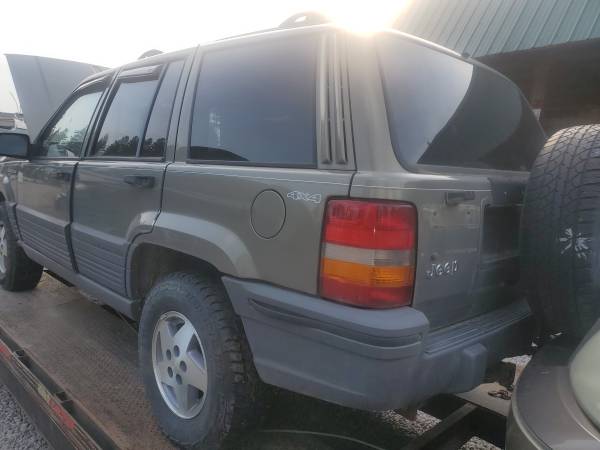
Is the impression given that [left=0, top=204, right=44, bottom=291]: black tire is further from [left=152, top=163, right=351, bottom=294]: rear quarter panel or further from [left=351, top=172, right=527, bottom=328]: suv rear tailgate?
[left=351, top=172, right=527, bottom=328]: suv rear tailgate

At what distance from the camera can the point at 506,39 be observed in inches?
222

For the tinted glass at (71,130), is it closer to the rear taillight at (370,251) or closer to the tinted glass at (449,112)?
the tinted glass at (449,112)

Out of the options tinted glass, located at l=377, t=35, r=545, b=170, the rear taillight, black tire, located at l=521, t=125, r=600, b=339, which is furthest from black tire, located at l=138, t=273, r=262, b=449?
black tire, located at l=521, t=125, r=600, b=339

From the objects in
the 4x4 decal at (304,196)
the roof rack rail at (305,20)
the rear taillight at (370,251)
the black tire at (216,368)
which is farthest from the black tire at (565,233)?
the black tire at (216,368)

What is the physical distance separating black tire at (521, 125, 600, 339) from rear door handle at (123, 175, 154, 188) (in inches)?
65.9

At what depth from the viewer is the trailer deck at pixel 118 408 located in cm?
213

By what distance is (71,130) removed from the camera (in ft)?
11.3

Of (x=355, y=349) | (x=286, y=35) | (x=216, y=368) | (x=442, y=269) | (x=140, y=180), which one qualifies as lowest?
(x=216, y=368)

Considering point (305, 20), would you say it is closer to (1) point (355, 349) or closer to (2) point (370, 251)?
(2) point (370, 251)

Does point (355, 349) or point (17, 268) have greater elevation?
point (355, 349)

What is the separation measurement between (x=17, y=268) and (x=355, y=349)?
356 cm

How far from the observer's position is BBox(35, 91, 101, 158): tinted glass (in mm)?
3248

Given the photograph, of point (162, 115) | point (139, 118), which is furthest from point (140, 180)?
point (139, 118)

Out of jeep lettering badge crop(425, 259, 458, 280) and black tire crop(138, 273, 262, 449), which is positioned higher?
jeep lettering badge crop(425, 259, 458, 280)
